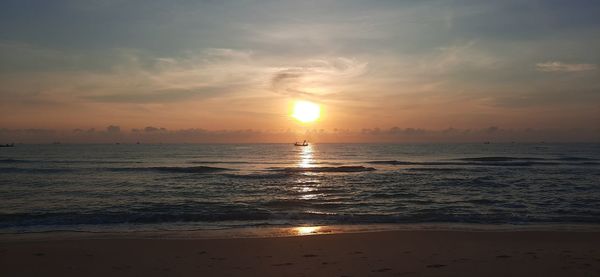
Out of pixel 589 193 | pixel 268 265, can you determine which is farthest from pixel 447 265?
pixel 589 193

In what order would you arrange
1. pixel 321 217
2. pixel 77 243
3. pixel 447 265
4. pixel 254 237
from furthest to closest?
pixel 321 217
pixel 254 237
pixel 77 243
pixel 447 265

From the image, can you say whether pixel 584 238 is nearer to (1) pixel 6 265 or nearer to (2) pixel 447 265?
(2) pixel 447 265

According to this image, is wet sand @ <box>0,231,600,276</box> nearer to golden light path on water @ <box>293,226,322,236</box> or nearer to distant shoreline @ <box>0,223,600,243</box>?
distant shoreline @ <box>0,223,600,243</box>

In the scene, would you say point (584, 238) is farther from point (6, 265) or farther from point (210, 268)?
point (6, 265)

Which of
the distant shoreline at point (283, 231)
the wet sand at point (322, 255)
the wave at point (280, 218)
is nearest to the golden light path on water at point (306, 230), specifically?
the distant shoreline at point (283, 231)

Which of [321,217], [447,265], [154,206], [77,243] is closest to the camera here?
[447,265]

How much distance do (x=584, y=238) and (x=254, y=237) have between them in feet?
33.9

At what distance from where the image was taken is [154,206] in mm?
19672

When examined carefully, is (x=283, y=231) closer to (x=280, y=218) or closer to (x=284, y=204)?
(x=280, y=218)

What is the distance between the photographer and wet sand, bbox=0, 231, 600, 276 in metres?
9.28

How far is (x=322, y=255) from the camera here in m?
10.5

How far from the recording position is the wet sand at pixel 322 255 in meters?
9.28

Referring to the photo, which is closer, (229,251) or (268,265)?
(268,265)

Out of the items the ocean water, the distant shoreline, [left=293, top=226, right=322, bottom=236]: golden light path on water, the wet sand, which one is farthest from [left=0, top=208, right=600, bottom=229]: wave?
the wet sand
